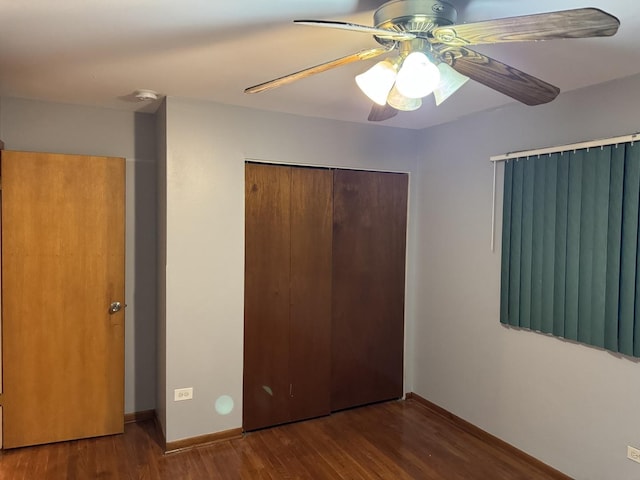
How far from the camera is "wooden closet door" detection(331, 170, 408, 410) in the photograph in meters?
3.67

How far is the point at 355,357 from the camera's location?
3.78 metres

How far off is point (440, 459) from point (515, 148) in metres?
2.11

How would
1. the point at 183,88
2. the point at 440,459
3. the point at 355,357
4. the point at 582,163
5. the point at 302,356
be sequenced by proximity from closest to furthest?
the point at 582,163, the point at 183,88, the point at 440,459, the point at 302,356, the point at 355,357

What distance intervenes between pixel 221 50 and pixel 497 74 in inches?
47.6

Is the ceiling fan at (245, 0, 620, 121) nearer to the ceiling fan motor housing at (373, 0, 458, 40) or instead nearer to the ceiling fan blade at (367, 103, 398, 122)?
the ceiling fan motor housing at (373, 0, 458, 40)

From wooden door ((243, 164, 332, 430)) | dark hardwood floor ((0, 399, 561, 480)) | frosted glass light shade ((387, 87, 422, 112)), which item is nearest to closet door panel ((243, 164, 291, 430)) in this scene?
wooden door ((243, 164, 332, 430))

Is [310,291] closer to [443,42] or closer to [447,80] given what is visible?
[447,80]

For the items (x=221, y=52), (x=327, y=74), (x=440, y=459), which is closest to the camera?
(x=221, y=52)

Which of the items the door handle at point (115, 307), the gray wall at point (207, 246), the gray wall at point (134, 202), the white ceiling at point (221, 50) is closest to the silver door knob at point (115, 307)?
the door handle at point (115, 307)

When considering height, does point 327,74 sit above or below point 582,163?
above

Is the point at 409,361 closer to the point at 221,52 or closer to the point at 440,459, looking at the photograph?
the point at 440,459

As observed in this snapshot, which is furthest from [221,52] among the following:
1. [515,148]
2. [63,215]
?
[515,148]

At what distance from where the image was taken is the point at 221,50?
210cm

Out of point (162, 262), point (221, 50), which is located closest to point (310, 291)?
point (162, 262)
